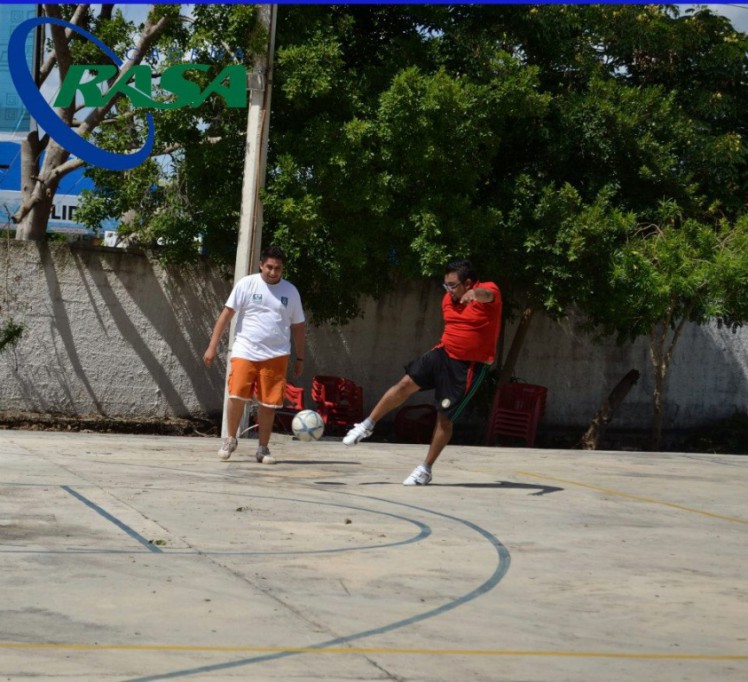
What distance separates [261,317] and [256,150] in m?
3.83

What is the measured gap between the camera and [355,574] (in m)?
6.28

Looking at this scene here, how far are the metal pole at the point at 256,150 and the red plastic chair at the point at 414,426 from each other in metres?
3.47

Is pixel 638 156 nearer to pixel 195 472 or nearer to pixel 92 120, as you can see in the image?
pixel 92 120

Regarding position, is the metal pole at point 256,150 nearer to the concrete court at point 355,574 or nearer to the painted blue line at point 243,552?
the concrete court at point 355,574

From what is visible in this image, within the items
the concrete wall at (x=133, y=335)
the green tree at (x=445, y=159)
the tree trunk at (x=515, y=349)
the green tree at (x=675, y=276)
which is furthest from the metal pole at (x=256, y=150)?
the tree trunk at (x=515, y=349)

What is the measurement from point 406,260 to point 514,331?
348 centimetres

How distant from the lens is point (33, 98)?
47.8 feet

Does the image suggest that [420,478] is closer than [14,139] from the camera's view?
Yes

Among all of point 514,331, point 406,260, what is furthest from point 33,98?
point 514,331

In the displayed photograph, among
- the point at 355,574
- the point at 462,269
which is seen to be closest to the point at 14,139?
the point at 462,269


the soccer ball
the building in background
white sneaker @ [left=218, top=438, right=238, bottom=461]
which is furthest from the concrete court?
the building in background

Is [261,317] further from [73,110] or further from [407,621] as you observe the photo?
[73,110]

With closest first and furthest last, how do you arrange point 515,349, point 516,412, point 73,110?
point 73,110, point 516,412, point 515,349

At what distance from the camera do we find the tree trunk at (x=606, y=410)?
1739 cm
